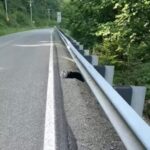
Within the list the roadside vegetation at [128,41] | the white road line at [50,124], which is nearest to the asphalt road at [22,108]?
the white road line at [50,124]

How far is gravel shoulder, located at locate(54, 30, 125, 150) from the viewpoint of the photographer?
15.0 feet

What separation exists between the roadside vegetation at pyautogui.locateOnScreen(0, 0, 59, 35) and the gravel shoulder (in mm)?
47569

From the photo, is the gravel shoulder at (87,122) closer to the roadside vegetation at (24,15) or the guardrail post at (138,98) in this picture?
the guardrail post at (138,98)

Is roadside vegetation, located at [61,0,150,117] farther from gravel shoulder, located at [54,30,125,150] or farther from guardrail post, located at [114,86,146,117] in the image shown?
guardrail post, located at [114,86,146,117]

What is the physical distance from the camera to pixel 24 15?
98375 millimetres

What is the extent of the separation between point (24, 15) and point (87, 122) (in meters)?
95.0

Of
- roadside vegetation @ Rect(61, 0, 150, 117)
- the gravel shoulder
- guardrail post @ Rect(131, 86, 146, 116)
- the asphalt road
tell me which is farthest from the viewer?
roadside vegetation @ Rect(61, 0, 150, 117)

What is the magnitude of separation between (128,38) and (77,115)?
6.75m

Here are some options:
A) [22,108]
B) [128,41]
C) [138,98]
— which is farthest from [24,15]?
[138,98]

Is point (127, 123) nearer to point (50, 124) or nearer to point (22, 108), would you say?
point (50, 124)

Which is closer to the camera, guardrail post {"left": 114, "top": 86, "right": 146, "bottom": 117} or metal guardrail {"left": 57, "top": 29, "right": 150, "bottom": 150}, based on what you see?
metal guardrail {"left": 57, "top": 29, "right": 150, "bottom": 150}

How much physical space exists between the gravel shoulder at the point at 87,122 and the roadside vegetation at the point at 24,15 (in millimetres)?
47569

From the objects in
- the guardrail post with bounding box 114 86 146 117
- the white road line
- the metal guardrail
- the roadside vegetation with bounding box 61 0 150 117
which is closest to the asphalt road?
the white road line

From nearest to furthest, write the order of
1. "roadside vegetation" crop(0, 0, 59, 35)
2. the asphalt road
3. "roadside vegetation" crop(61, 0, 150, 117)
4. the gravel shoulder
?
1. the gravel shoulder
2. the asphalt road
3. "roadside vegetation" crop(61, 0, 150, 117)
4. "roadside vegetation" crop(0, 0, 59, 35)
